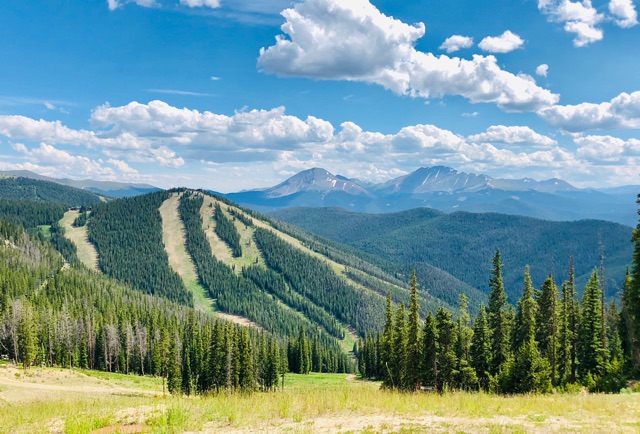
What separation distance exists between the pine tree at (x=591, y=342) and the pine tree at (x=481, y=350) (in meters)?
11.4

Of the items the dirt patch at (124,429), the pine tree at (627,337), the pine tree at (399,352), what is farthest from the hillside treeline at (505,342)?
the dirt patch at (124,429)

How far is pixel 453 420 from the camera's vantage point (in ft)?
45.1

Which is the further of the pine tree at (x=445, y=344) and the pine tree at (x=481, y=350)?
the pine tree at (x=481, y=350)

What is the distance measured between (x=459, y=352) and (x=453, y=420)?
1662 inches

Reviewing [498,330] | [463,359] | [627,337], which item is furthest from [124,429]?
[627,337]

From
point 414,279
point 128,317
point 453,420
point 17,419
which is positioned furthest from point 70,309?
point 453,420

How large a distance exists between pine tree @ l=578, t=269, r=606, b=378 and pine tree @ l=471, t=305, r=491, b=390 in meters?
11.4

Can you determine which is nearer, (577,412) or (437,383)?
Result: (577,412)

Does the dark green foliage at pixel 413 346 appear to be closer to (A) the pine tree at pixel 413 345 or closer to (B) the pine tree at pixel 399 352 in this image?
(A) the pine tree at pixel 413 345

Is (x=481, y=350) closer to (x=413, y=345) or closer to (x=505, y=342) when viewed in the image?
(x=505, y=342)

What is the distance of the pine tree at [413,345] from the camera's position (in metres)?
47.9

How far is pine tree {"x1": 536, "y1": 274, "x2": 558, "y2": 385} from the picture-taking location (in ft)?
159

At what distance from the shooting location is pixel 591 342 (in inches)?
1945

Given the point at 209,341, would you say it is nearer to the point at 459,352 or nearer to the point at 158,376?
the point at 158,376
